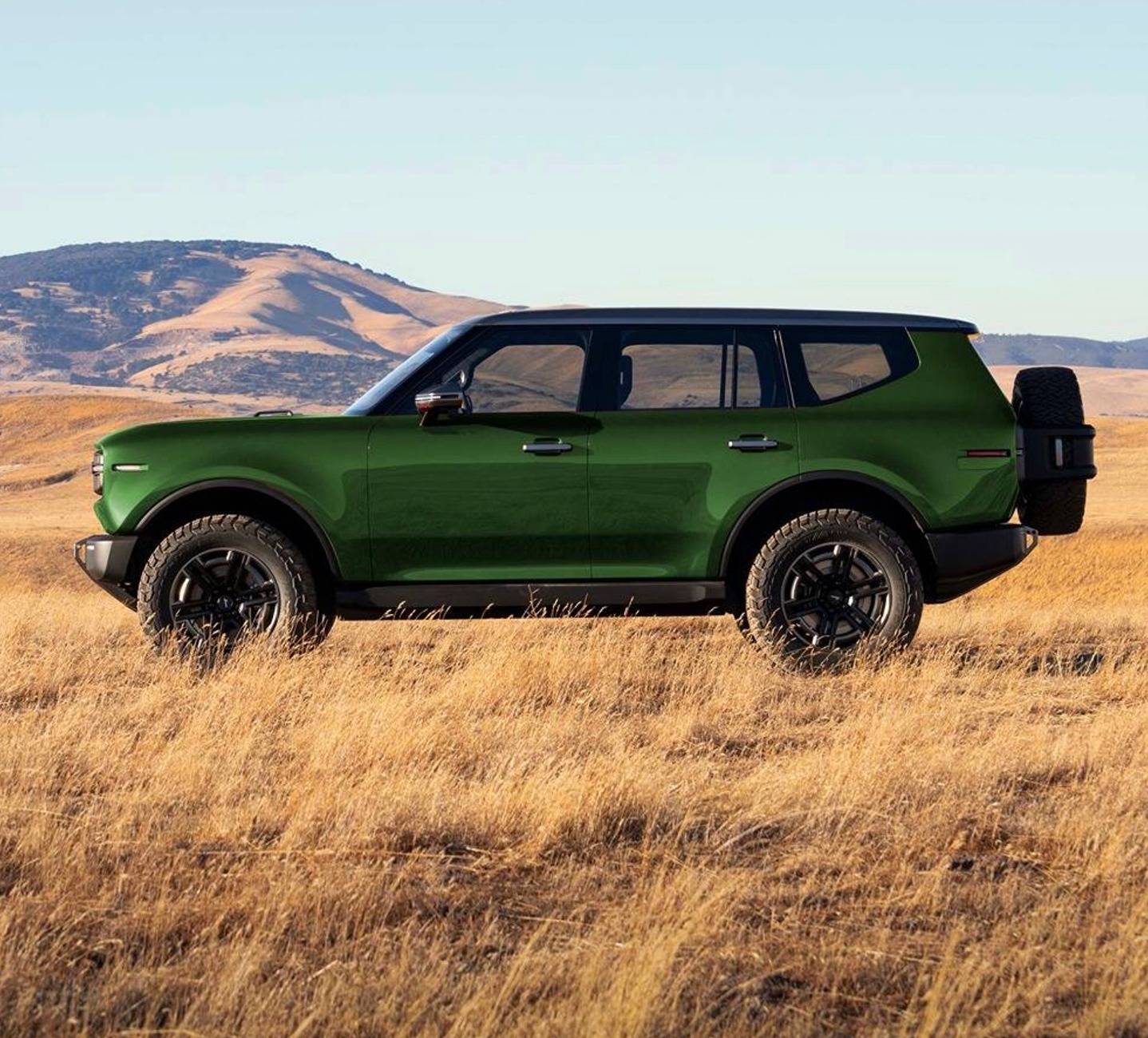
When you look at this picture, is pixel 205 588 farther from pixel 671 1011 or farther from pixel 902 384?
pixel 671 1011

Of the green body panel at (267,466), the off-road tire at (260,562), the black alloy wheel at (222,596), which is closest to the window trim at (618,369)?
the green body panel at (267,466)

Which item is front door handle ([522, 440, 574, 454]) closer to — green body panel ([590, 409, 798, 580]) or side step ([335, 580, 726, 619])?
green body panel ([590, 409, 798, 580])

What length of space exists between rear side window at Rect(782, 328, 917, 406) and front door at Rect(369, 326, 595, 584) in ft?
3.57

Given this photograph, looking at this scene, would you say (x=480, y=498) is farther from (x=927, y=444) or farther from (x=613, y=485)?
(x=927, y=444)

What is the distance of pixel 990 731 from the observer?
7145 millimetres

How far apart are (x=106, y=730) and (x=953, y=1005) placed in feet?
14.0

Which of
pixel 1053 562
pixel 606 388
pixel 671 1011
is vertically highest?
pixel 606 388

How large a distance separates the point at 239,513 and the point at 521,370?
5.27 ft

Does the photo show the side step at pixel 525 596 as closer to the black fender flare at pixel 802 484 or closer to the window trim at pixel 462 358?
the black fender flare at pixel 802 484

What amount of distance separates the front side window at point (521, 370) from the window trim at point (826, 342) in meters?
1.02

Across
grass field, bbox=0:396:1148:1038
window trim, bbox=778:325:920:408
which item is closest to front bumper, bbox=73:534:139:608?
grass field, bbox=0:396:1148:1038

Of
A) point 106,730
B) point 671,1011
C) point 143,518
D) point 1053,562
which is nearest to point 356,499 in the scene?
point 143,518

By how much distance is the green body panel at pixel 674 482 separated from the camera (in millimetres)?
8414

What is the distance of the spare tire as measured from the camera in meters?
8.75
